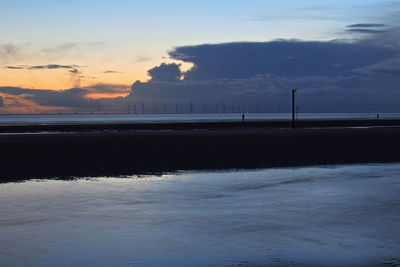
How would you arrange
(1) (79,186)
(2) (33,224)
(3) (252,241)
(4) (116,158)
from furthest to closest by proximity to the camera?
(4) (116,158)
(1) (79,186)
(2) (33,224)
(3) (252,241)

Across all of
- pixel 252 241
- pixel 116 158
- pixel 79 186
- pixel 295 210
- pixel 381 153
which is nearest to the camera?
pixel 252 241

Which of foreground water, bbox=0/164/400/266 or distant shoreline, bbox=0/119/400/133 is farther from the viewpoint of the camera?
distant shoreline, bbox=0/119/400/133

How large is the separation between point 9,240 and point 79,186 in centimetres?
759

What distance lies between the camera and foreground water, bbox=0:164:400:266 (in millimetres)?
8633

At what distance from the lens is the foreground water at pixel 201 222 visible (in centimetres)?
863

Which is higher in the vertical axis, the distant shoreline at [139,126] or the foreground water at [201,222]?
the distant shoreline at [139,126]

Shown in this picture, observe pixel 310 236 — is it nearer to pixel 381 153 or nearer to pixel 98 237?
pixel 98 237

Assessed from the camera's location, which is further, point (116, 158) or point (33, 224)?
point (116, 158)

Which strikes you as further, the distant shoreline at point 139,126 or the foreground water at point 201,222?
the distant shoreline at point 139,126

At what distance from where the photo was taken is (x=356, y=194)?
50.1 feet

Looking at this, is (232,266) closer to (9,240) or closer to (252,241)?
(252,241)

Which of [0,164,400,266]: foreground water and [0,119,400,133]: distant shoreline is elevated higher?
[0,119,400,133]: distant shoreline

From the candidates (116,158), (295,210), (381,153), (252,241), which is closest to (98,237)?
(252,241)

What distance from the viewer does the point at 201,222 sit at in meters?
11.4
